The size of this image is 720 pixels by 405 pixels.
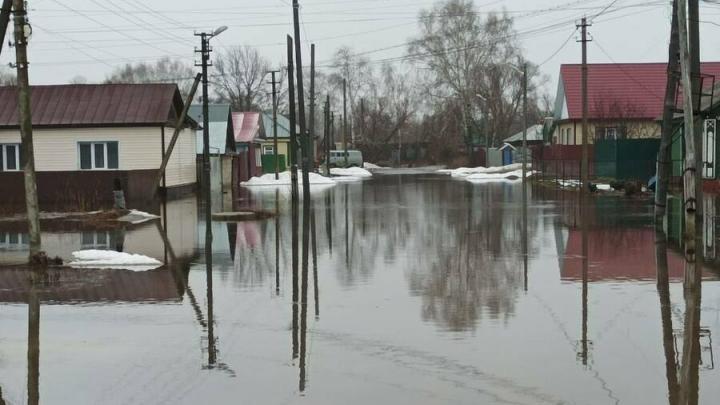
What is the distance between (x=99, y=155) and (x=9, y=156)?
12.1 ft

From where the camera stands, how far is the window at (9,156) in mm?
37125

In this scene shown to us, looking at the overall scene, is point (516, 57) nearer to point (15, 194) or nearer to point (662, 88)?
point (662, 88)

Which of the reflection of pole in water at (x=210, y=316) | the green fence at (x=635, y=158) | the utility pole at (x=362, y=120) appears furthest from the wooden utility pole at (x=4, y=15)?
the utility pole at (x=362, y=120)

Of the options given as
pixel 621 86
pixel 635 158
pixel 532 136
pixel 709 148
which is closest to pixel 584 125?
pixel 635 158

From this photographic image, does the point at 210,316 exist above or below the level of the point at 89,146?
below

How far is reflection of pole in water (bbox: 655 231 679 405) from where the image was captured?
7.36 meters

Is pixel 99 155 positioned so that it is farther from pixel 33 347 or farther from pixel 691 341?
pixel 691 341

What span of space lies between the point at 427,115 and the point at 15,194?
77391mm

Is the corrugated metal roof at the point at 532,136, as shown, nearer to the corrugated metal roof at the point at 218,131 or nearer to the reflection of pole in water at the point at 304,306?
the corrugated metal roof at the point at 218,131

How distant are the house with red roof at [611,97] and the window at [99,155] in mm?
30229

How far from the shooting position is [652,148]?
136 feet

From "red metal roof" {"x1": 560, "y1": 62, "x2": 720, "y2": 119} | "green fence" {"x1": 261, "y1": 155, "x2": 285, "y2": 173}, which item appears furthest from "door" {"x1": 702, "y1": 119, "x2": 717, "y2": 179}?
"green fence" {"x1": 261, "y1": 155, "x2": 285, "y2": 173}

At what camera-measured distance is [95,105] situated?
37.7 m

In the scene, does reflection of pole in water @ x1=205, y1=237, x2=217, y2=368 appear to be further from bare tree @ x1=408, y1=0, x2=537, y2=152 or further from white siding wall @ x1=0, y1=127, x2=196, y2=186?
bare tree @ x1=408, y1=0, x2=537, y2=152
